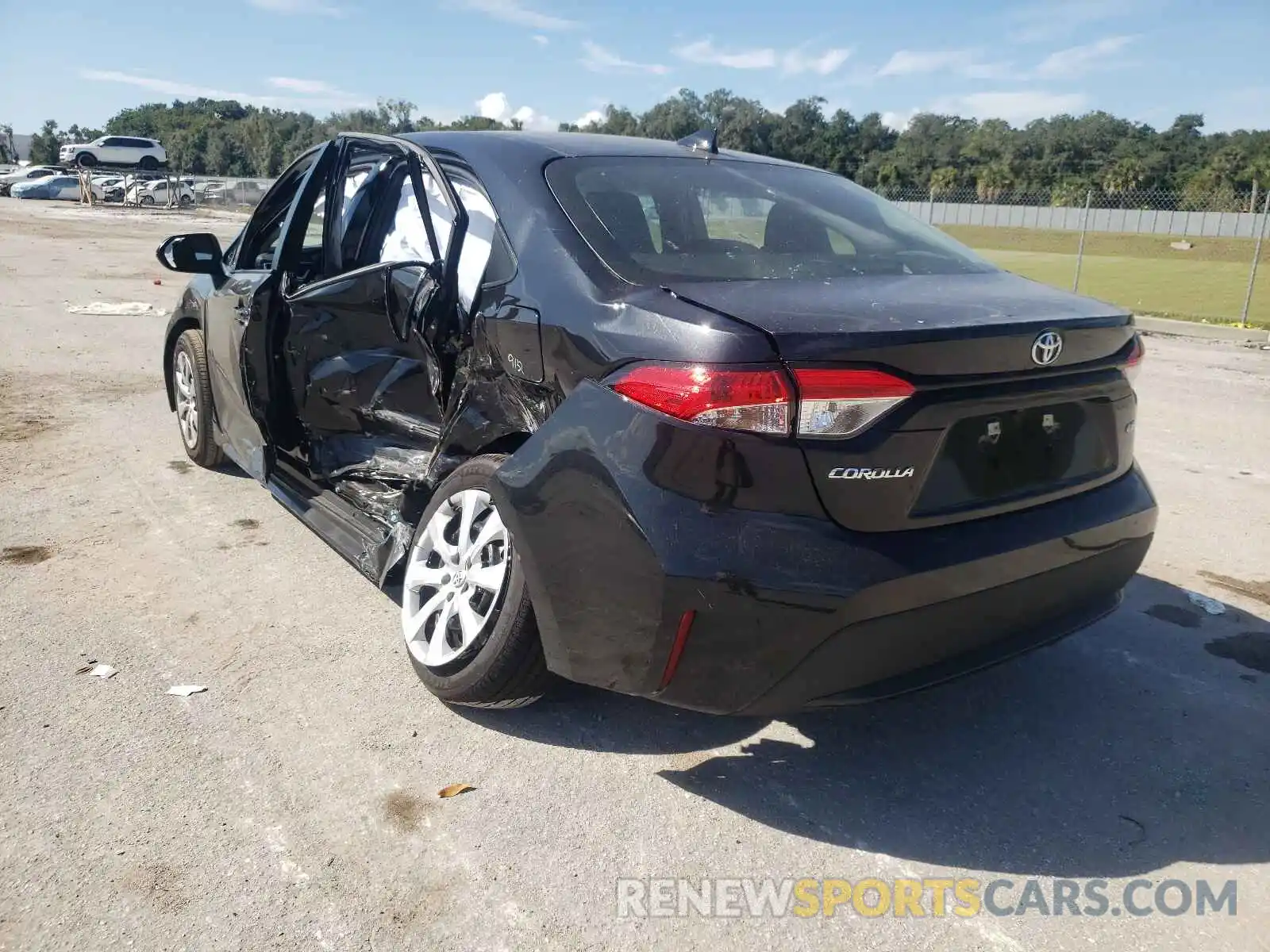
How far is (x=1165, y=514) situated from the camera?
5.04m

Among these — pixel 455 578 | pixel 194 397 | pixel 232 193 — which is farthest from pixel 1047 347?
pixel 232 193

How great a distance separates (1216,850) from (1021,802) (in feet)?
1.48

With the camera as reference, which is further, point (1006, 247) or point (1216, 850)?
point (1006, 247)

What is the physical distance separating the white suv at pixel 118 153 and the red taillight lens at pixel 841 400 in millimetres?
61998

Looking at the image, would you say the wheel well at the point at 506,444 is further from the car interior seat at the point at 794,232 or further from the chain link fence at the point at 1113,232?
the chain link fence at the point at 1113,232

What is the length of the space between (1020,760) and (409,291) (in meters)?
2.38

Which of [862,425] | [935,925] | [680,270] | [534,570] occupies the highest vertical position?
[680,270]

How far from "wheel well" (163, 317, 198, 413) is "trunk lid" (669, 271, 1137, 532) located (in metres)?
3.79

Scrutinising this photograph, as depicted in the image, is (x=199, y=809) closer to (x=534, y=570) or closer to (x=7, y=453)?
(x=534, y=570)

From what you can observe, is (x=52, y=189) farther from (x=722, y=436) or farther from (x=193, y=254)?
(x=722, y=436)

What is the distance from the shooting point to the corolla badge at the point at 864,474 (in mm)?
2227

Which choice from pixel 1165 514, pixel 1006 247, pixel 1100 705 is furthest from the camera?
pixel 1006 247

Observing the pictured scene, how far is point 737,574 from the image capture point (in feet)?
7.22

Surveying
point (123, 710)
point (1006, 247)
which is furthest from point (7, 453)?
point (1006, 247)
